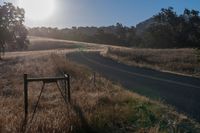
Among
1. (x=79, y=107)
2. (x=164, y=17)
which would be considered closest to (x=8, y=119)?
(x=79, y=107)

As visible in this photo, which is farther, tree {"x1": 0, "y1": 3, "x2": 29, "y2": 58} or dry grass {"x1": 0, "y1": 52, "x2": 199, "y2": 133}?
tree {"x1": 0, "y1": 3, "x2": 29, "y2": 58}

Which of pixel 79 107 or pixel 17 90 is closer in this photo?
pixel 79 107

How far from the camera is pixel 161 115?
13797 mm

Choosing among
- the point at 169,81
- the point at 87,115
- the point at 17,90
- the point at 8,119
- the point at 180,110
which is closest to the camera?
the point at 8,119

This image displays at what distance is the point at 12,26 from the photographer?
76562mm

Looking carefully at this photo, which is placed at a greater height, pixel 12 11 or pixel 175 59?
pixel 12 11

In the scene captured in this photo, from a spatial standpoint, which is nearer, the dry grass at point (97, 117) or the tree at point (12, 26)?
the dry grass at point (97, 117)

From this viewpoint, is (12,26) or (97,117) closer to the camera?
(97,117)

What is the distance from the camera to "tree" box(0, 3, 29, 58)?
74.5m

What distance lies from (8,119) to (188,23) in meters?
102

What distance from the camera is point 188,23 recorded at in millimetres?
109500

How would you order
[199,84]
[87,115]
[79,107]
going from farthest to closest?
1. [199,84]
2. [79,107]
3. [87,115]

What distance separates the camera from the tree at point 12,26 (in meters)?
74.5

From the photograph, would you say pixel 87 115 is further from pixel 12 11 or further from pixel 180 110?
pixel 12 11
